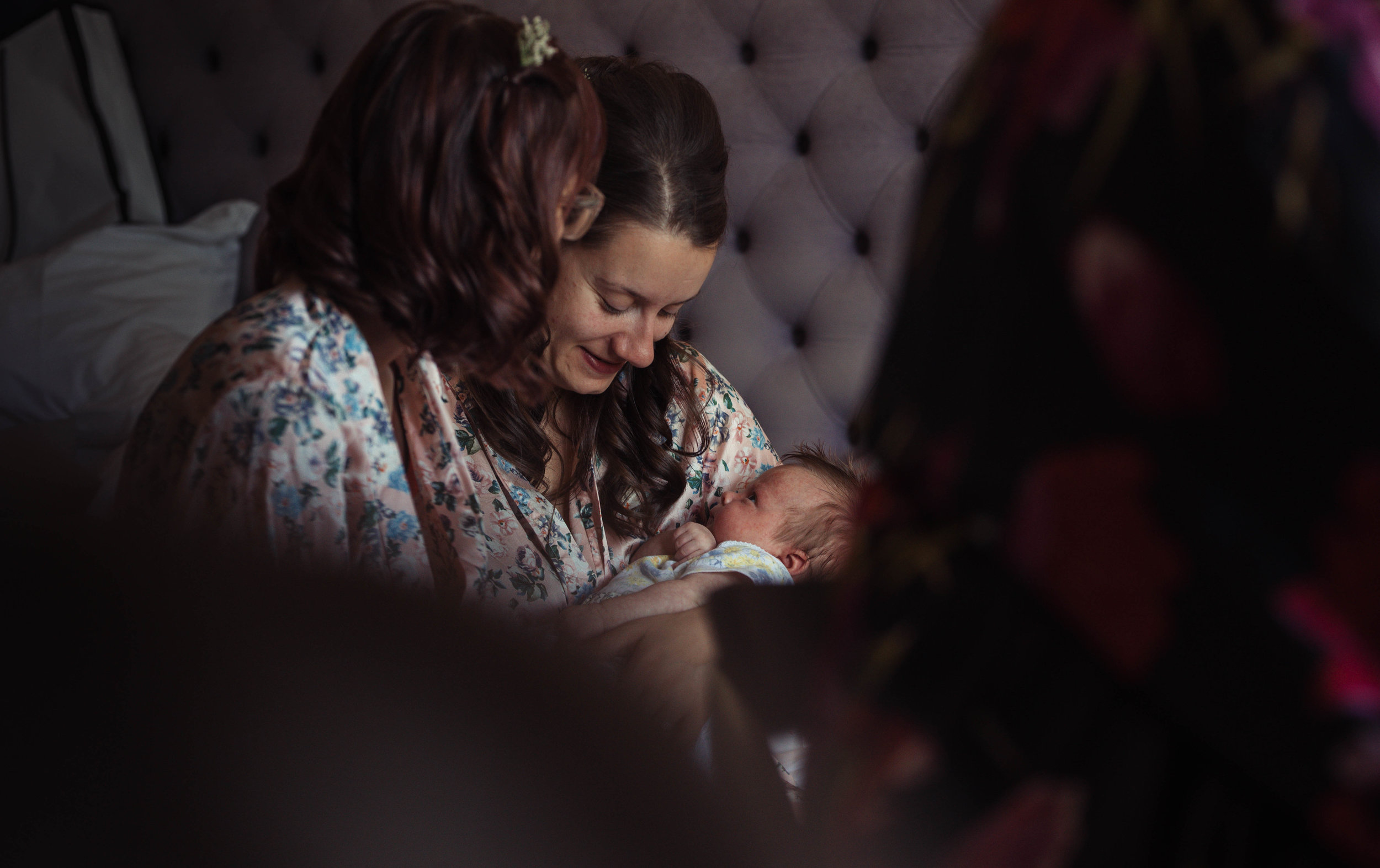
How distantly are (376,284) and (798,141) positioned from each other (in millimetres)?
1114

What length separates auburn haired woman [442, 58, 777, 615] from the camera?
1174mm

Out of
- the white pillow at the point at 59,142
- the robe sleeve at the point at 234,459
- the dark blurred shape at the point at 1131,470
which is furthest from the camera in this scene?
the white pillow at the point at 59,142

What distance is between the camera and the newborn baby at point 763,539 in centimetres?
125

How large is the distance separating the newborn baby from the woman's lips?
0.88 ft

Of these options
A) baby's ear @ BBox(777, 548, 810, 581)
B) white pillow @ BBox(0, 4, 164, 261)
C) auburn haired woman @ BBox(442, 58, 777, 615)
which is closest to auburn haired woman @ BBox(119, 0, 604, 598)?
auburn haired woman @ BBox(442, 58, 777, 615)

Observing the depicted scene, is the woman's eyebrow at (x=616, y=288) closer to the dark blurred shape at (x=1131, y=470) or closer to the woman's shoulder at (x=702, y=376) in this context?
the woman's shoulder at (x=702, y=376)

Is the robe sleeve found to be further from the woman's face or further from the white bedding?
the white bedding

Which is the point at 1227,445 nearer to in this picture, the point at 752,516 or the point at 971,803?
the point at 971,803

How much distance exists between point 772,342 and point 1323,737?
1561mm

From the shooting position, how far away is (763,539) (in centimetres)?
141

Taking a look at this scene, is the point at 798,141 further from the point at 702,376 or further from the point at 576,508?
the point at 576,508

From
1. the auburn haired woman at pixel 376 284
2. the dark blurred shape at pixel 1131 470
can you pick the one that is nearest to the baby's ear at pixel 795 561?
the auburn haired woman at pixel 376 284

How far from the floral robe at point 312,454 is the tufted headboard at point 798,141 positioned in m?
0.84

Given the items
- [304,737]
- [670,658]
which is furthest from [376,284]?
[304,737]
